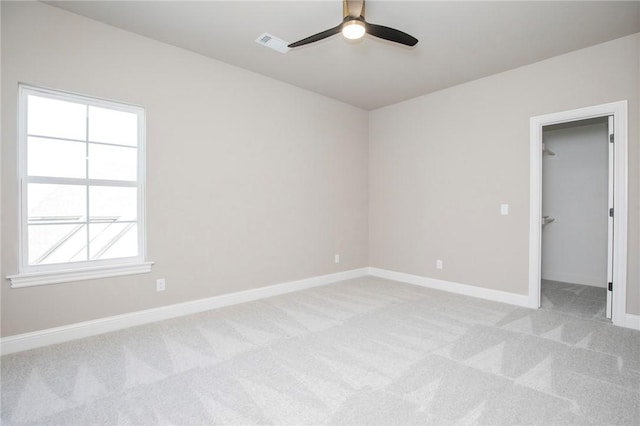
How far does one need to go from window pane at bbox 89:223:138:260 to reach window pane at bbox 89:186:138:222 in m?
0.08

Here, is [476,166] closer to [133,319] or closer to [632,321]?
[632,321]

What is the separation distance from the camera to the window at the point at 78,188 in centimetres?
268

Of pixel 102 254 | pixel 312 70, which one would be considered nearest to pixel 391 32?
pixel 312 70

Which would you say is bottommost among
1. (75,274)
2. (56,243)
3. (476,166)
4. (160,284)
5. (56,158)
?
(160,284)

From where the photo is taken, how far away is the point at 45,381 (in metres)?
2.15

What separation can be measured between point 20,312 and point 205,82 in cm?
274

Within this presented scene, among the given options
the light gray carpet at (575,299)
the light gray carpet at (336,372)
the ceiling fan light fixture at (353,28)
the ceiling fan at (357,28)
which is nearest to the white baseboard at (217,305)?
the light gray carpet at (336,372)

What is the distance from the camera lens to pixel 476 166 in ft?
13.9

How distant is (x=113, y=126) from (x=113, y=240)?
1.11 m

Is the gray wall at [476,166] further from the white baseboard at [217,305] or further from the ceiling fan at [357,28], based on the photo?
the ceiling fan at [357,28]

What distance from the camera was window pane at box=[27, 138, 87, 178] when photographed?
2.70 m

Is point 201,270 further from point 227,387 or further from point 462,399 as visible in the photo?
point 462,399

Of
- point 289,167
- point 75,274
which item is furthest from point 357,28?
point 75,274

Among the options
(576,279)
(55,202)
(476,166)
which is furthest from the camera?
(576,279)
